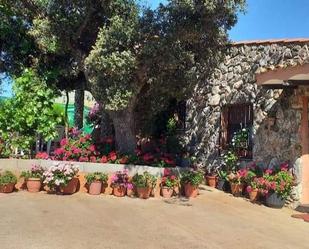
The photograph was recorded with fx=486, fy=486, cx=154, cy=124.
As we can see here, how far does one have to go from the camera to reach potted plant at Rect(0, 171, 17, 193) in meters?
10.1

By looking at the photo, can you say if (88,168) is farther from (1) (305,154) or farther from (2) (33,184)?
(1) (305,154)

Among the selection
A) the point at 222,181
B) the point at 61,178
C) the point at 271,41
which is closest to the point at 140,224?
the point at 61,178

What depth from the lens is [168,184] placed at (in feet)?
35.2

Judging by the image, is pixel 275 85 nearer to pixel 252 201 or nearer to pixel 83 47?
pixel 252 201

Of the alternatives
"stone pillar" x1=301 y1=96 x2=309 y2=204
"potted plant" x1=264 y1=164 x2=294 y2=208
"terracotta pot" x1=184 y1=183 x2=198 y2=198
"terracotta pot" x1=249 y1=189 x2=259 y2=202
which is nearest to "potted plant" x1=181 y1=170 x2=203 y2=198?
"terracotta pot" x1=184 y1=183 x2=198 y2=198

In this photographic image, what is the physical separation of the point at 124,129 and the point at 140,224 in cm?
379

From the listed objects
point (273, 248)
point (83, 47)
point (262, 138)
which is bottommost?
point (273, 248)

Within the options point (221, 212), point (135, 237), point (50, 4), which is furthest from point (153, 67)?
point (135, 237)

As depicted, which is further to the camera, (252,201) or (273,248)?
(252,201)

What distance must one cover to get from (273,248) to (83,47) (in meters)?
6.89

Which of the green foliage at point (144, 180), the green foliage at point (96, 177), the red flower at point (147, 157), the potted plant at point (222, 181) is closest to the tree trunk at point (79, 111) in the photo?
the red flower at point (147, 157)

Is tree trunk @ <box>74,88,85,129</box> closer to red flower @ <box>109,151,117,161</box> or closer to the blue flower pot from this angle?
red flower @ <box>109,151,117,161</box>

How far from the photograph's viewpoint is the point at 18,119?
39.0 ft

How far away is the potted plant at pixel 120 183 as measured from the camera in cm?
1049
